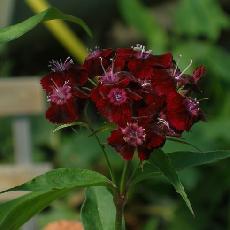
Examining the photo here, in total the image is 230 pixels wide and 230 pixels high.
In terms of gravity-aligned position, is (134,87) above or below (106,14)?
above

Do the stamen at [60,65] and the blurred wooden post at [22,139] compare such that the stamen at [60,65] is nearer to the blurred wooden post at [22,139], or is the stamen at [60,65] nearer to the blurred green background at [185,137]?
the blurred wooden post at [22,139]

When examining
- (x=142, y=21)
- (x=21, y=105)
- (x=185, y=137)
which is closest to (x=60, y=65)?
(x=21, y=105)

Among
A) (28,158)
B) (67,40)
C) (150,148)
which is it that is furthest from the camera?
(67,40)

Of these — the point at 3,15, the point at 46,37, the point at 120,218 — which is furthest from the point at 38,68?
the point at 120,218

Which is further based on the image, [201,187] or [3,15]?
[3,15]

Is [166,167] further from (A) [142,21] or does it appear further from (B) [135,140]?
(A) [142,21]

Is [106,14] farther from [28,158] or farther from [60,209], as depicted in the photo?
[28,158]

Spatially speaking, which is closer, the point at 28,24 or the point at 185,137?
the point at 28,24
